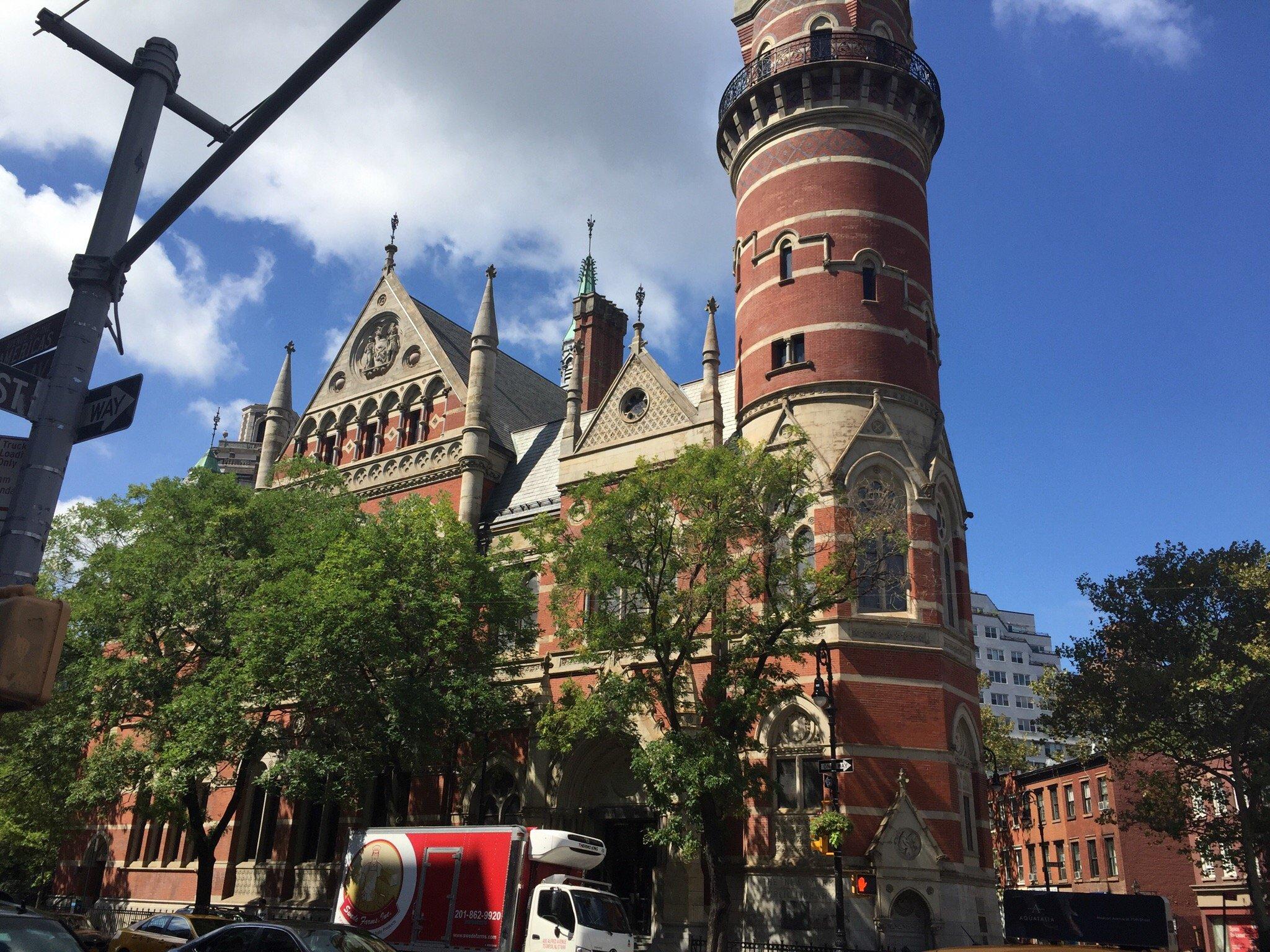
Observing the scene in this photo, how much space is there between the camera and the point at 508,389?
43.9 meters

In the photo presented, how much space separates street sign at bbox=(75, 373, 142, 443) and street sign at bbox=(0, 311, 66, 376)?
736mm

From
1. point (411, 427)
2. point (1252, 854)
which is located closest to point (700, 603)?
point (1252, 854)

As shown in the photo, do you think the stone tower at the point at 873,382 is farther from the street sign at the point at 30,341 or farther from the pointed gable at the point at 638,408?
the street sign at the point at 30,341

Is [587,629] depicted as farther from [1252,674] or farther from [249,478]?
[249,478]

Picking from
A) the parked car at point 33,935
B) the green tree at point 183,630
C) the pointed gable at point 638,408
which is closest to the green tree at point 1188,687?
the pointed gable at point 638,408

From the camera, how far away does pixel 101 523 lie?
33750 millimetres

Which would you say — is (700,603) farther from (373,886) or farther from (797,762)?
(373,886)

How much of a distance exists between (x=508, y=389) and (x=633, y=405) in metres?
12.0

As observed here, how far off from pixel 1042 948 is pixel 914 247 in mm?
26285

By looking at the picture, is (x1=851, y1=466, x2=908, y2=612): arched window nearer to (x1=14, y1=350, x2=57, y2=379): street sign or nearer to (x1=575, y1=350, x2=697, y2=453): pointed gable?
(x1=575, y1=350, x2=697, y2=453): pointed gable

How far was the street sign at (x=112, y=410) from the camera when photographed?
7.08 m

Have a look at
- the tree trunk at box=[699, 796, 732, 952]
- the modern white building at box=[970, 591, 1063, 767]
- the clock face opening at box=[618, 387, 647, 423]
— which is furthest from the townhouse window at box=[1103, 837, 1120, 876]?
the modern white building at box=[970, 591, 1063, 767]

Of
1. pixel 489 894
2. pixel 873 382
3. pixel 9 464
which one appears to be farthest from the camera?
pixel 873 382

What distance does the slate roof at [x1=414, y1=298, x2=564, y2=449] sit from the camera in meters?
40.5
